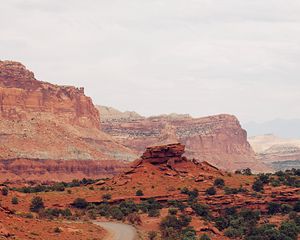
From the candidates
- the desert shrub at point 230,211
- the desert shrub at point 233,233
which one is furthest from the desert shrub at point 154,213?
the desert shrub at point 233,233

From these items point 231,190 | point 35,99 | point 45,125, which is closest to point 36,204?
point 231,190

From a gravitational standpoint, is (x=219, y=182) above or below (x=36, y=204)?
above

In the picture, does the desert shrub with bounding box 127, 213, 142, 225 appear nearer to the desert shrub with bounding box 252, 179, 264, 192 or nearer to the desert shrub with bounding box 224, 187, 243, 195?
the desert shrub with bounding box 224, 187, 243, 195

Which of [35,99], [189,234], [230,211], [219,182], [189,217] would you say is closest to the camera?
[189,234]

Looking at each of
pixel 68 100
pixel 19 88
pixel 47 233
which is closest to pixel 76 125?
pixel 68 100

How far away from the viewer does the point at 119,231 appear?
4494 cm

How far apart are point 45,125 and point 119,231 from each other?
93.2m

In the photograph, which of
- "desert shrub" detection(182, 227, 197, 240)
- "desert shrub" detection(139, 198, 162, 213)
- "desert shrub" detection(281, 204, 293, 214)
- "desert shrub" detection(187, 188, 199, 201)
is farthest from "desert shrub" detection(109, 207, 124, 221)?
"desert shrub" detection(281, 204, 293, 214)

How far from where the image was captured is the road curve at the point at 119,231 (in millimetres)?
40812

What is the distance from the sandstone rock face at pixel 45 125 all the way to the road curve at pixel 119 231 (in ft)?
222

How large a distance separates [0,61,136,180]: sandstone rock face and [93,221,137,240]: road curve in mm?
67594

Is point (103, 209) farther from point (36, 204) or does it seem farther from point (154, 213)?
point (154, 213)

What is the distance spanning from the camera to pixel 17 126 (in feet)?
427

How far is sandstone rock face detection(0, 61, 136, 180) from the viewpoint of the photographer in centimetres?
12456
